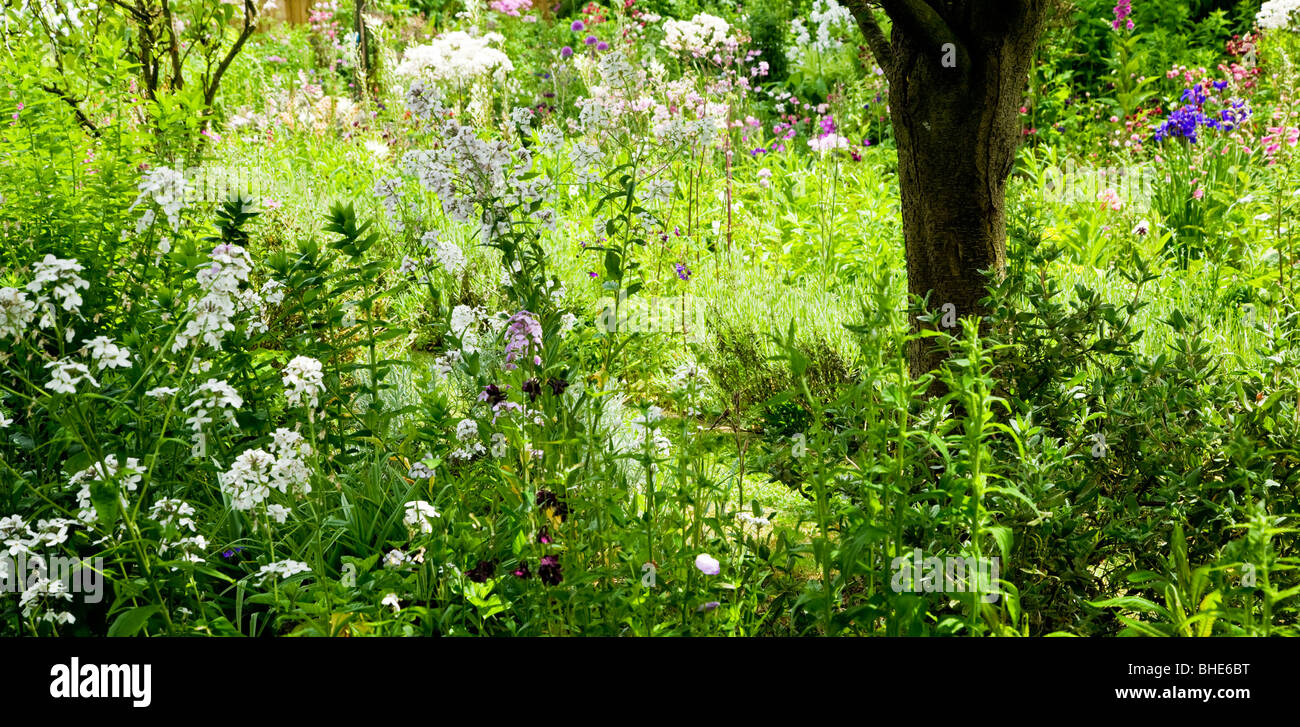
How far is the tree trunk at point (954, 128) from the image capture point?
2723 millimetres

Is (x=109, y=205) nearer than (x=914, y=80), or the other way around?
(x=914, y=80)

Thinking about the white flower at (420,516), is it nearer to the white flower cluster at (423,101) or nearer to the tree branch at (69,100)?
the white flower cluster at (423,101)

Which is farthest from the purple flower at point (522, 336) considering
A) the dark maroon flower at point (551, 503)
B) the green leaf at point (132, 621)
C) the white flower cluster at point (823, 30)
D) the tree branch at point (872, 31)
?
the white flower cluster at point (823, 30)

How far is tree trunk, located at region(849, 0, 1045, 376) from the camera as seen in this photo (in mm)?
2723

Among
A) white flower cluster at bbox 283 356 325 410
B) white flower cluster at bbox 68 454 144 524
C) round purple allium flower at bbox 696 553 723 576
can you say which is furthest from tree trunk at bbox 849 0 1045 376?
white flower cluster at bbox 68 454 144 524

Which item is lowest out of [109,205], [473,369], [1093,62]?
[473,369]

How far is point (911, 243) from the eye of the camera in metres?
2.94

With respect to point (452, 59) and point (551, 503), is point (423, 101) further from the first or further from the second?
point (452, 59)

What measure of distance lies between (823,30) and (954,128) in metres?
6.98
